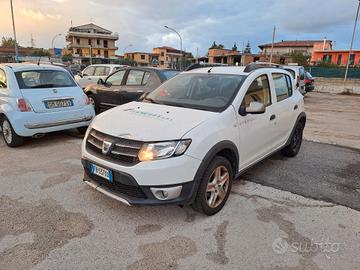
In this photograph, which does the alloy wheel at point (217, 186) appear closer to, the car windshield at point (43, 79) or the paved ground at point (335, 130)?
the car windshield at point (43, 79)

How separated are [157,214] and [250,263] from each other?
115 cm

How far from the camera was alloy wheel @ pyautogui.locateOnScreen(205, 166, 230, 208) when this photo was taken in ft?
10.3

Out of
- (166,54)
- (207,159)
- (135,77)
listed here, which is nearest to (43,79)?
(135,77)

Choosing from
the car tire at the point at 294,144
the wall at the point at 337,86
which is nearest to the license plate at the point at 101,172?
the car tire at the point at 294,144

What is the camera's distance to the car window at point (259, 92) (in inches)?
142

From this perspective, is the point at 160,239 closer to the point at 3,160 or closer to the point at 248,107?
the point at 248,107

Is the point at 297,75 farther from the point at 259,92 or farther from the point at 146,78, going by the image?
the point at 259,92

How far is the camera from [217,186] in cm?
321

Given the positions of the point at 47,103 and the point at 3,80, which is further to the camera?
the point at 3,80

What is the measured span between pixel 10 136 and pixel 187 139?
13.6ft

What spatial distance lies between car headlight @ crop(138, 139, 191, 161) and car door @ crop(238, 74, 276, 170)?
1.01m

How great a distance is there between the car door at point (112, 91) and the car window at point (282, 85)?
13.8 ft

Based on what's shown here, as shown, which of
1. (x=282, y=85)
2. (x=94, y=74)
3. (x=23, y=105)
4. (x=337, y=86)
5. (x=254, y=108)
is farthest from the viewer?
(x=337, y=86)

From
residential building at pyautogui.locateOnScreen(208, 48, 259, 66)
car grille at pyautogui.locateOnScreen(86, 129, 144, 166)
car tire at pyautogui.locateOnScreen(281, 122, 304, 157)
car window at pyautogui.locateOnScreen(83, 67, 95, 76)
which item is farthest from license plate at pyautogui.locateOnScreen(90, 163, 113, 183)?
residential building at pyautogui.locateOnScreen(208, 48, 259, 66)
